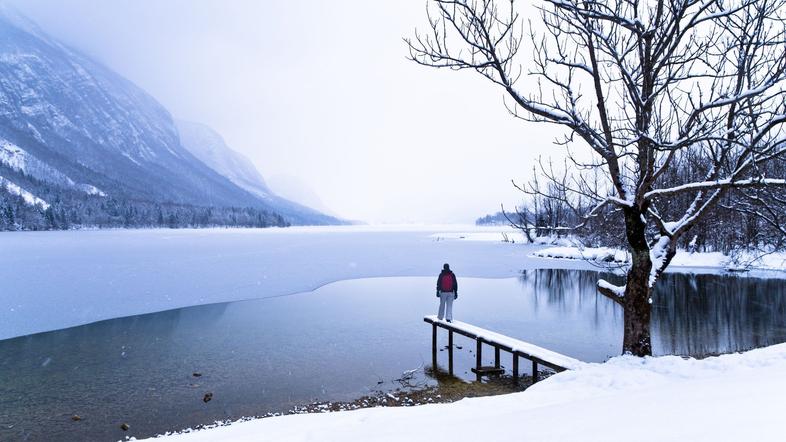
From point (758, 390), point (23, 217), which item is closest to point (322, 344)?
point (758, 390)

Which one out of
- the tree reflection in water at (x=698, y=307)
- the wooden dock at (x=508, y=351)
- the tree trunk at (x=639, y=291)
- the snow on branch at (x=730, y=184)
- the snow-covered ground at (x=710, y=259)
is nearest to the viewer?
the snow on branch at (x=730, y=184)

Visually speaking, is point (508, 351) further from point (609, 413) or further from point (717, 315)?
point (717, 315)

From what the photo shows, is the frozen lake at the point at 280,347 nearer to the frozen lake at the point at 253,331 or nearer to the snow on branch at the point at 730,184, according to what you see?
the frozen lake at the point at 253,331

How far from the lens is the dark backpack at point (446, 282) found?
628 inches

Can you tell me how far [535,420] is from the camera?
507cm

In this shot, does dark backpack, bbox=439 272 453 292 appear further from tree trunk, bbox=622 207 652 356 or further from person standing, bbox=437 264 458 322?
tree trunk, bbox=622 207 652 356

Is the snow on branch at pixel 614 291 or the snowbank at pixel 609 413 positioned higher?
the snow on branch at pixel 614 291

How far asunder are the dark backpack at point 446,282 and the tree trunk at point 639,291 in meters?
7.09

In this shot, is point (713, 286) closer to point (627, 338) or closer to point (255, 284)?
point (627, 338)

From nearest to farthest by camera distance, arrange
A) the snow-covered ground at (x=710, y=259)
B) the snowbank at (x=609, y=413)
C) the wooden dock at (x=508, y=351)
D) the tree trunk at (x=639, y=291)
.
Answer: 1. the snowbank at (x=609, y=413)
2. the tree trunk at (x=639, y=291)
3. the wooden dock at (x=508, y=351)
4. the snow-covered ground at (x=710, y=259)

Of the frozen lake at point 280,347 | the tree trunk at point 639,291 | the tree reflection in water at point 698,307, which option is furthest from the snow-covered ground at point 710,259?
the tree trunk at point 639,291

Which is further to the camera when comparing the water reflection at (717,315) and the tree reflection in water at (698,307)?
the tree reflection in water at (698,307)

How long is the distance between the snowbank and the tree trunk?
0.80 m

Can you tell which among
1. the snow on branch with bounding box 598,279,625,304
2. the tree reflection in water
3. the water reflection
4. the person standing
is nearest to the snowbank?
the snow on branch with bounding box 598,279,625,304
